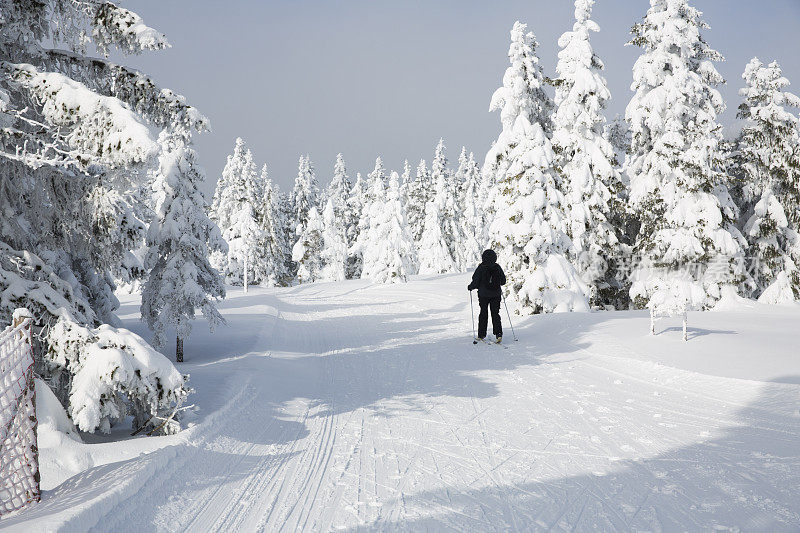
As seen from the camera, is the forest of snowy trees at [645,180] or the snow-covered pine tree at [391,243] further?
the snow-covered pine tree at [391,243]

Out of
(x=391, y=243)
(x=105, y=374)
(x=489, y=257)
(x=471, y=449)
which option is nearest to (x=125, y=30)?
(x=105, y=374)

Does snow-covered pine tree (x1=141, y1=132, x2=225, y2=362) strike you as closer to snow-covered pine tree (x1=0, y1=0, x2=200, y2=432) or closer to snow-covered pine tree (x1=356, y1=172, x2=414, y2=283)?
snow-covered pine tree (x1=0, y1=0, x2=200, y2=432)

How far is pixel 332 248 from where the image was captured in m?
61.6

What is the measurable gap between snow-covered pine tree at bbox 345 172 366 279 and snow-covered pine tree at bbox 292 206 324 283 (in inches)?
245

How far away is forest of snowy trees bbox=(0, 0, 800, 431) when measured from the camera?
554 centimetres

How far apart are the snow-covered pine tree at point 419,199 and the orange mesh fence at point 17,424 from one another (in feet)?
196

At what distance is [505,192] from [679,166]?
6848 millimetres

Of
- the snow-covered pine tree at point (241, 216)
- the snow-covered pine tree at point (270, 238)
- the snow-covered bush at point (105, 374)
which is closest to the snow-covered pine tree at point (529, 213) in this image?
the snow-covered bush at point (105, 374)

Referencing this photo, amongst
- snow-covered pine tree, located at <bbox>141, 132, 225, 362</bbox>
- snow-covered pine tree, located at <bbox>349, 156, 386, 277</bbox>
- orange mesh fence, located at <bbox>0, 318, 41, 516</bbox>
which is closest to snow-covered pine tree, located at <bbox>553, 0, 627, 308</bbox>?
snow-covered pine tree, located at <bbox>141, 132, 225, 362</bbox>

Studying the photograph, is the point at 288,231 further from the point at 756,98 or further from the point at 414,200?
the point at 756,98

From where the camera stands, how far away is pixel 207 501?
442cm

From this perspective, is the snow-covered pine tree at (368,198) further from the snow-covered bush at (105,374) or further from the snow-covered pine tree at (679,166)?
the snow-covered bush at (105,374)

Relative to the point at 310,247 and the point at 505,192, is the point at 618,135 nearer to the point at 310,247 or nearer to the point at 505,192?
the point at 505,192

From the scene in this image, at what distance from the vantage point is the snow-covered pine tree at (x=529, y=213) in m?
19.7
